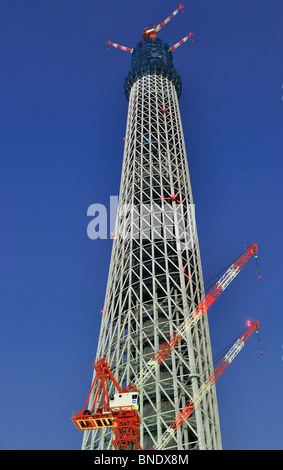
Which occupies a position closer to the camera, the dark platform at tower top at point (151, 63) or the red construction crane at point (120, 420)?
the red construction crane at point (120, 420)

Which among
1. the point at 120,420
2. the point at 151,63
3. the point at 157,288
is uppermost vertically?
the point at 151,63

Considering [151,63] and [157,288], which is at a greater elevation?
[151,63]

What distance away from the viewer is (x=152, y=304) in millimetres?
80062

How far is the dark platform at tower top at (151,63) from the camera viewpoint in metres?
128

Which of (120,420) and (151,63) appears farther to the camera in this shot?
(151,63)

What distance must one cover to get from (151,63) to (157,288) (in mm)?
71316

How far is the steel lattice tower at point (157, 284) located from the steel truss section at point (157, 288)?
0.50 ft

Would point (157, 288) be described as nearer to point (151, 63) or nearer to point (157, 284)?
point (157, 284)

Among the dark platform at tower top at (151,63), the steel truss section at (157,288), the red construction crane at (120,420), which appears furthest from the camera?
the dark platform at tower top at (151,63)

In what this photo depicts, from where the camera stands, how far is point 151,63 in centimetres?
12825

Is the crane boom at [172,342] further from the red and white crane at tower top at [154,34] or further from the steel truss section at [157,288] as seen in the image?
the red and white crane at tower top at [154,34]

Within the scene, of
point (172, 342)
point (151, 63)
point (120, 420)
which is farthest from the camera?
point (151, 63)

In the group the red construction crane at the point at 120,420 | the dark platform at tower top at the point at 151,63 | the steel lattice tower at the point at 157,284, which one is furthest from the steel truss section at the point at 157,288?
the dark platform at tower top at the point at 151,63

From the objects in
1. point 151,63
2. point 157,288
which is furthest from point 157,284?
point 151,63
